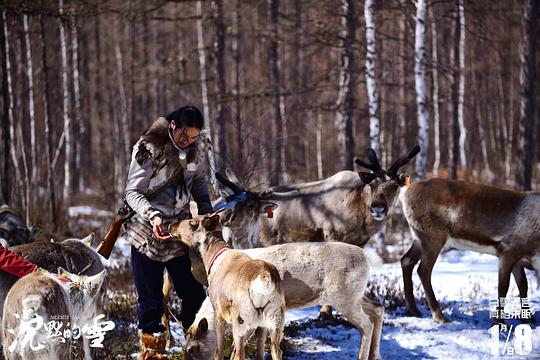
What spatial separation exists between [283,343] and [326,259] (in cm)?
117

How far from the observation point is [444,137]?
31.5 metres

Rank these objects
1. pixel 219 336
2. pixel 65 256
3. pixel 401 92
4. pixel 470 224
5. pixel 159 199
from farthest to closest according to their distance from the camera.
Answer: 1. pixel 401 92
2. pixel 470 224
3. pixel 159 199
4. pixel 65 256
5. pixel 219 336

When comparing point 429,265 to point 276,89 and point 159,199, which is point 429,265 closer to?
point 159,199

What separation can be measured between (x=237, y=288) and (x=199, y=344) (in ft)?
2.74

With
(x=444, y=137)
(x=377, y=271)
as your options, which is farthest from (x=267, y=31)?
(x=444, y=137)

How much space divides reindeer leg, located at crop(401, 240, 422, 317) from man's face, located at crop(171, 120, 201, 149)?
11.3 feet

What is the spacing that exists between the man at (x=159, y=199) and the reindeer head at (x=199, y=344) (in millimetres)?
312

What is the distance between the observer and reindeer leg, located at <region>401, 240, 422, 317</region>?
759 centimetres

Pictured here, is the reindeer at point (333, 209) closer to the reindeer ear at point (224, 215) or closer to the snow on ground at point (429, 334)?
the snow on ground at point (429, 334)

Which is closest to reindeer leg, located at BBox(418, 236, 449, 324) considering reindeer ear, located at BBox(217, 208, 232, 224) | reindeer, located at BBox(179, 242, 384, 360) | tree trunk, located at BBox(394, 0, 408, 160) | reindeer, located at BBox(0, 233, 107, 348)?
reindeer, located at BBox(179, 242, 384, 360)

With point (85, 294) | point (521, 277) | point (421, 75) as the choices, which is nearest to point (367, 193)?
point (521, 277)

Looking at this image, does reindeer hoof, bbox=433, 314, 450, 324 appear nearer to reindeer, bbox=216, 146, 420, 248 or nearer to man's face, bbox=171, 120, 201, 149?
reindeer, bbox=216, 146, 420, 248

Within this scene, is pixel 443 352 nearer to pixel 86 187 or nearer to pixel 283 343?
pixel 283 343

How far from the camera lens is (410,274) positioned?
305 inches
